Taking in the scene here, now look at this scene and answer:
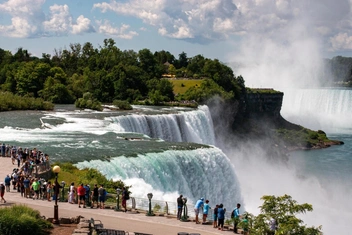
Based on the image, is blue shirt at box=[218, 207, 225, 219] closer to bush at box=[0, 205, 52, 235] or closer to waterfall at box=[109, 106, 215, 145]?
bush at box=[0, 205, 52, 235]

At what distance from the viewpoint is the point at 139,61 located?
84.6m

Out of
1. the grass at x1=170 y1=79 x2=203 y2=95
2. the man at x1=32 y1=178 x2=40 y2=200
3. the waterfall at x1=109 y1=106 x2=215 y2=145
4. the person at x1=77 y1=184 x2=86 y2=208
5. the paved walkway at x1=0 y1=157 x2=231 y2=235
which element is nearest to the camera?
the paved walkway at x1=0 y1=157 x2=231 y2=235

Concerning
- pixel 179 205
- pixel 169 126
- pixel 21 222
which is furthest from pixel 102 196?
pixel 169 126

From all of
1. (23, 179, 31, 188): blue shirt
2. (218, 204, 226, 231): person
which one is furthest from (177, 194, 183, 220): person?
(23, 179, 31, 188): blue shirt

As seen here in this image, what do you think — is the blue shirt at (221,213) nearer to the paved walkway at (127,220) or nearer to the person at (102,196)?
the paved walkway at (127,220)

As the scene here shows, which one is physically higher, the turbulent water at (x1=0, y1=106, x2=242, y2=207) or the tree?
the tree

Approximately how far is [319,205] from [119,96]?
33.4m

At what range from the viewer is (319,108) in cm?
9925

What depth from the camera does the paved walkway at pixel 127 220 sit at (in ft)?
52.1

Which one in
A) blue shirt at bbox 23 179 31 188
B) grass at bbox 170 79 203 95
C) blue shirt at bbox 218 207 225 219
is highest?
grass at bbox 170 79 203 95

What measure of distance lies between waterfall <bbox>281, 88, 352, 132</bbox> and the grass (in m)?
24.8

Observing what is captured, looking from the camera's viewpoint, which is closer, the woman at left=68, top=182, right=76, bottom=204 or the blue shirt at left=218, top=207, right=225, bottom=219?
the blue shirt at left=218, top=207, right=225, bottom=219

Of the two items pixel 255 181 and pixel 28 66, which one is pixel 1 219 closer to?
pixel 255 181

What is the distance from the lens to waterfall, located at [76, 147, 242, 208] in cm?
2492
